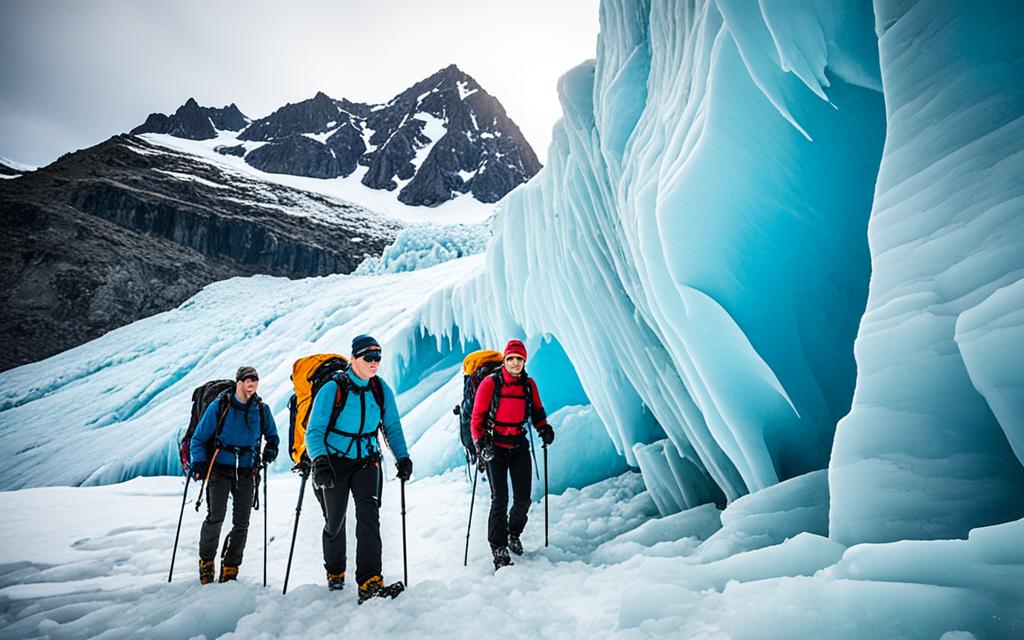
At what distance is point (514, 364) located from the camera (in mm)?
3898

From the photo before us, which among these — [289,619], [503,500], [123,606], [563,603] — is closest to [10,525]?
[123,606]

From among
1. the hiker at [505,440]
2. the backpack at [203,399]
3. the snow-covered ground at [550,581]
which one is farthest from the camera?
the backpack at [203,399]

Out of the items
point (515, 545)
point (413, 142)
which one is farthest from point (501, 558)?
point (413, 142)

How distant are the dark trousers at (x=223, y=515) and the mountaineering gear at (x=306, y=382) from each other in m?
0.62

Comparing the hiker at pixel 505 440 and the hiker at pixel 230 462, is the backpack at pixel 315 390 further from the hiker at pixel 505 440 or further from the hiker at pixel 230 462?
the hiker at pixel 505 440

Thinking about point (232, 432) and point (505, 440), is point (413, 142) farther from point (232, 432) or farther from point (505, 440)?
point (505, 440)

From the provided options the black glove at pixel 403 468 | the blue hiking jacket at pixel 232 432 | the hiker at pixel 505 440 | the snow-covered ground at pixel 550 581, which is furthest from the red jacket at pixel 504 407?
the blue hiking jacket at pixel 232 432

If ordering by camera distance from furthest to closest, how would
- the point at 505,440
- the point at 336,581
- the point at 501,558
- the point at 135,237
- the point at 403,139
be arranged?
the point at 403,139 < the point at 135,237 < the point at 505,440 < the point at 501,558 < the point at 336,581

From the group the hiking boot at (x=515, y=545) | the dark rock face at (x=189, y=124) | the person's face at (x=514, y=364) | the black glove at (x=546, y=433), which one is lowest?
the hiking boot at (x=515, y=545)

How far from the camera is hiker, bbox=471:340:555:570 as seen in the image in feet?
12.3

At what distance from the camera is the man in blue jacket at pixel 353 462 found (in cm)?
314

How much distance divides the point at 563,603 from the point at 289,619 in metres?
1.66

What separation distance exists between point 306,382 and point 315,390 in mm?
279

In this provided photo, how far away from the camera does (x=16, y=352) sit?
30.7 meters
